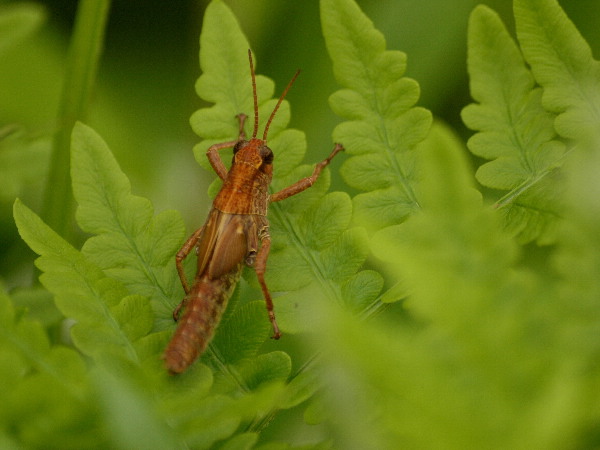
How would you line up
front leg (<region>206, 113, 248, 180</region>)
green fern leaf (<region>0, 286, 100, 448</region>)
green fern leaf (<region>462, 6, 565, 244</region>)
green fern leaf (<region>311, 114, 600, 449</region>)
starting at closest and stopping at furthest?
green fern leaf (<region>311, 114, 600, 449</region>) < green fern leaf (<region>0, 286, 100, 448</region>) < green fern leaf (<region>462, 6, 565, 244</region>) < front leg (<region>206, 113, 248, 180</region>)

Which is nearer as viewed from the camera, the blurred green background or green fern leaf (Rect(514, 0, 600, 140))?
green fern leaf (Rect(514, 0, 600, 140))

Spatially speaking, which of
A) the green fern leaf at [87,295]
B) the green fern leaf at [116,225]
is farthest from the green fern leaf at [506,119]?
the green fern leaf at [87,295]

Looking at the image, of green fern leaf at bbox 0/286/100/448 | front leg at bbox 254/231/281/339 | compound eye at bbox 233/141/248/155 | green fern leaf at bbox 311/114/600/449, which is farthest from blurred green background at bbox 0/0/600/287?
green fern leaf at bbox 311/114/600/449

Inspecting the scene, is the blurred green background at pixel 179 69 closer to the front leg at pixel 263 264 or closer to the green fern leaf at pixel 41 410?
the front leg at pixel 263 264

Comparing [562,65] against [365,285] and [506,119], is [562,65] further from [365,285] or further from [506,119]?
[365,285]

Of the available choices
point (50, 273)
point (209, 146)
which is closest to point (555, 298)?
point (50, 273)

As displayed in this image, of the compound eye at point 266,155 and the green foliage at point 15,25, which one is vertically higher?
the green foliage at point 15,25

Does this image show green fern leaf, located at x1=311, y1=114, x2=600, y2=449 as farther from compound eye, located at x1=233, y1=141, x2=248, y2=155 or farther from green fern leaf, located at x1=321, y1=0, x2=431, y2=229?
compound eye, located at x1=233, y1=141, x2=248, y2=155

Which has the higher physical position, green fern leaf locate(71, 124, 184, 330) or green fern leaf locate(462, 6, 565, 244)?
green fern leaf locate(462, 6, 565, 244)
